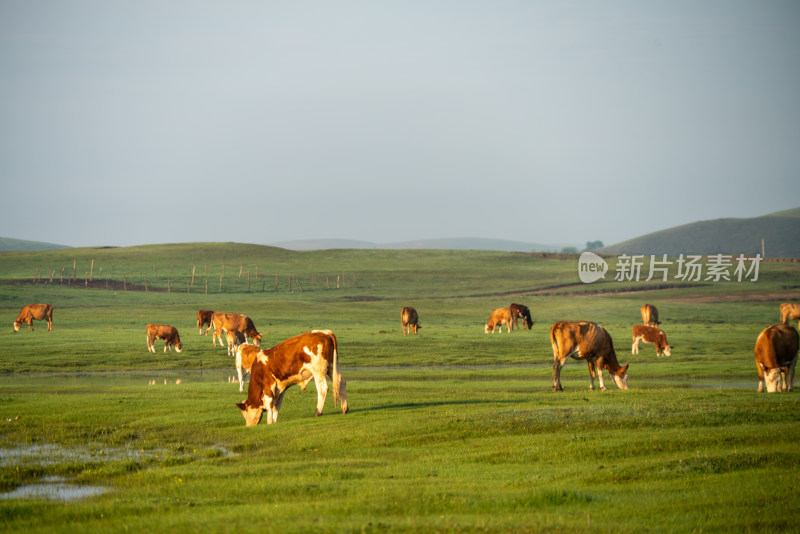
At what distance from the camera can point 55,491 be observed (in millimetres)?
12250

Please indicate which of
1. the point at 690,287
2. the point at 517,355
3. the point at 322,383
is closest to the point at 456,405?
the point at 322,383

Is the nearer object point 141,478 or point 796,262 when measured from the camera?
point 141,478

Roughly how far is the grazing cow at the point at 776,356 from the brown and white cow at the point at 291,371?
525 inches

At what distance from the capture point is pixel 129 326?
55.5 m

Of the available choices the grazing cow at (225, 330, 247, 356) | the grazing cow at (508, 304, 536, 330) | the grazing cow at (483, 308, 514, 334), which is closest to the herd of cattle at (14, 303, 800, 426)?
the grazing cow at (225, 330, 247, 356)

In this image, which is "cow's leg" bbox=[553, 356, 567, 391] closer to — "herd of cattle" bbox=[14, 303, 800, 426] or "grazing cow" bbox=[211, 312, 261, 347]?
"herd of cattle" bbox=[14, 303, 800, 426]

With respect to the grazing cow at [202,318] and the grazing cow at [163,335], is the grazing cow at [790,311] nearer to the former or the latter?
the grazing cow at [202,318]

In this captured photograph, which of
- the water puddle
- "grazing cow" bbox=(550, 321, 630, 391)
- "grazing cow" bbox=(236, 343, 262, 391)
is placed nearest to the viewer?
the water puddle

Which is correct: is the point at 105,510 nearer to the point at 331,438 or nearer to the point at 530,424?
the point at 331,438

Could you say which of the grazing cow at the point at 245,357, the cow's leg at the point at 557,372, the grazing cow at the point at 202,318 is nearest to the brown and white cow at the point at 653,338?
the cow's leg at the point at 557,372

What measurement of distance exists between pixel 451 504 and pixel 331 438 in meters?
6.38

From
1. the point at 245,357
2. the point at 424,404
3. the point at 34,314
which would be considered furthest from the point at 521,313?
the point at 424,404

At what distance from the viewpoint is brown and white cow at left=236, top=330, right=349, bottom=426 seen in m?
18.5

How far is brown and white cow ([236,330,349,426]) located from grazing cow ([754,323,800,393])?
13335 mm
